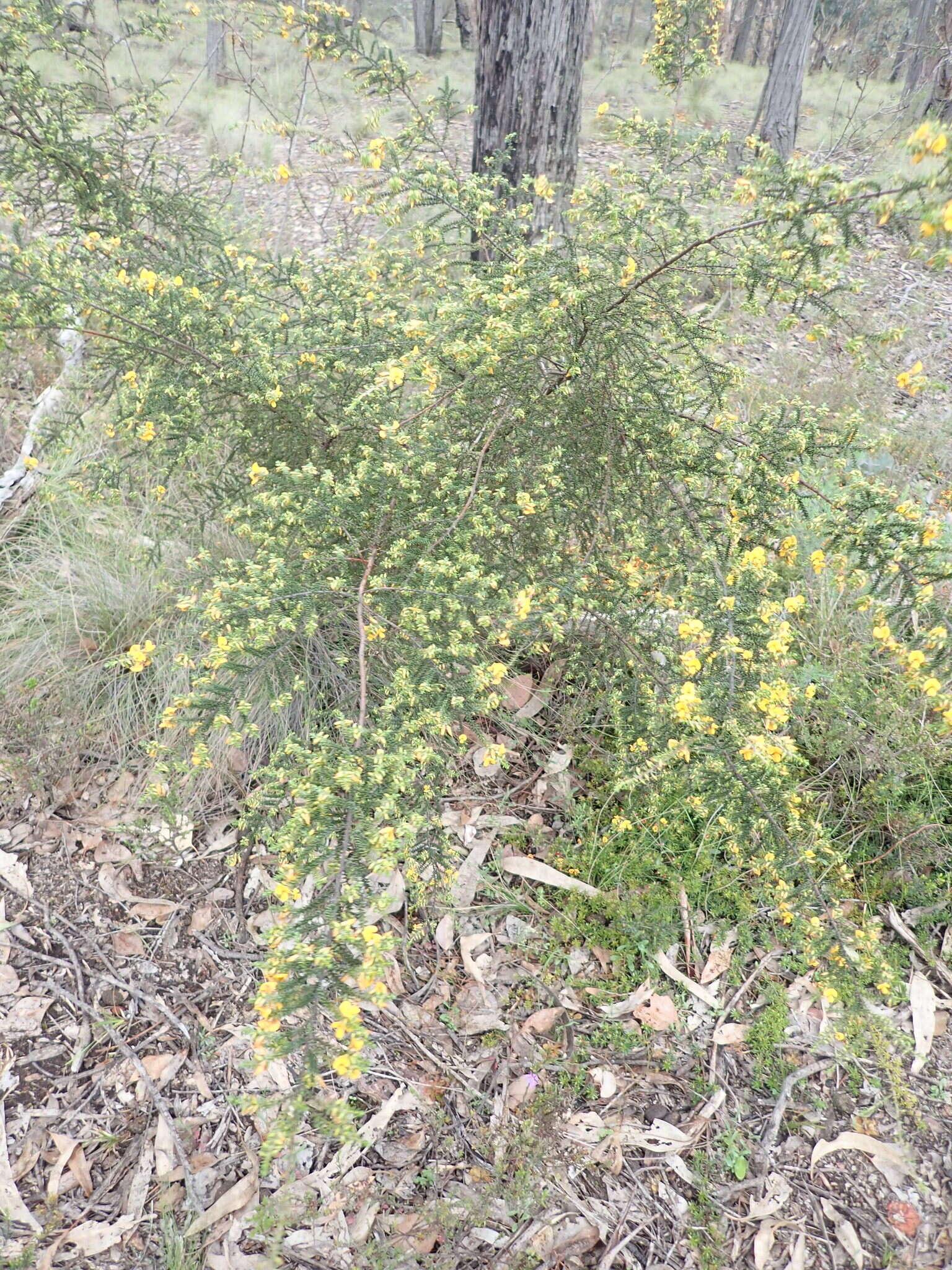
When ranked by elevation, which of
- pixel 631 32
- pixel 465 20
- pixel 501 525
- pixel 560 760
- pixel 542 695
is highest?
pixel 631 32

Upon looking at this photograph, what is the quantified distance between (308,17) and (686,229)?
57.7 inches

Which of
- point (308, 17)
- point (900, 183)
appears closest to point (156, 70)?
point (308, 17)

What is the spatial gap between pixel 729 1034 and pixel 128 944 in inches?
78.4

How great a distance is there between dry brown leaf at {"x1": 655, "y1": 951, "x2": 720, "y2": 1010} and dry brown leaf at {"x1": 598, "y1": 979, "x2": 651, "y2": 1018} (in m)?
0.09

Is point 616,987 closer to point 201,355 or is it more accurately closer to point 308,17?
point 201,355

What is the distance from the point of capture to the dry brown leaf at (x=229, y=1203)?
2.01 m

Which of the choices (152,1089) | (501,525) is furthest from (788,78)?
(152,1089)

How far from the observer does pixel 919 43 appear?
8023 mm

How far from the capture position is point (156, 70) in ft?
39.5

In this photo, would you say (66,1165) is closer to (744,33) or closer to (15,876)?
(15,876)

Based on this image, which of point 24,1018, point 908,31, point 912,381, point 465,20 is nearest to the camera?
point 912,381

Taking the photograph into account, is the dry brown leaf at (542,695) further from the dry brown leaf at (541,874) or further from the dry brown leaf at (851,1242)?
the dry brown leaf at (851,1242)

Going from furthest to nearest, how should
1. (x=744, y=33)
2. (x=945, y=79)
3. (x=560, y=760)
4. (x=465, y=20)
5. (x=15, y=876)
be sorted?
(x=744, y=33)
(x=465, y=20)
(x=945, y=79)
(x=560, y=760)
(x=15, y=876)

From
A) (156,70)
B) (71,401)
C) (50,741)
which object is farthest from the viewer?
(156,70)
